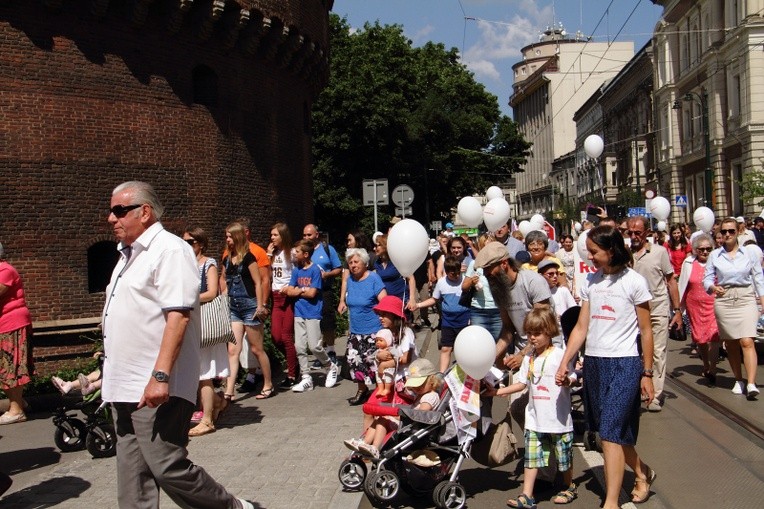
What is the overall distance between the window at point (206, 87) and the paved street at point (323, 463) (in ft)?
32.3

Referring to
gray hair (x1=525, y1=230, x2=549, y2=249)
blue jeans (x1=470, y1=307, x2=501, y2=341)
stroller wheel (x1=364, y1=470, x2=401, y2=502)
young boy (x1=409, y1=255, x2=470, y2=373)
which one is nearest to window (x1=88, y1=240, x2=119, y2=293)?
young boy (x1=409, y1=255, x2=470, y2=373)

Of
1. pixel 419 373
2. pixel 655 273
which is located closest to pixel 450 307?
pixel 655 273

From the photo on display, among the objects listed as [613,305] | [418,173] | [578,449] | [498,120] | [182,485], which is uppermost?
[498,120]

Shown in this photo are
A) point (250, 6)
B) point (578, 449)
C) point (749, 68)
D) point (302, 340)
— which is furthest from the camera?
point (749, 68)

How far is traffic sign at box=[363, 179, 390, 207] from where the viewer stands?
62.1 ft

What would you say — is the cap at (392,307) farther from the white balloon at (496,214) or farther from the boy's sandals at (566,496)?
the white balloon at (496,214)

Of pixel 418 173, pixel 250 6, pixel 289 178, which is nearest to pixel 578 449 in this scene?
pixel 250 6

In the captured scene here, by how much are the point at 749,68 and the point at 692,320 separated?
35490 millimetres

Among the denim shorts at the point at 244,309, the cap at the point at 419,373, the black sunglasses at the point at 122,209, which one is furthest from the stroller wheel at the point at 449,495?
the denim shorts at the point at 244,309

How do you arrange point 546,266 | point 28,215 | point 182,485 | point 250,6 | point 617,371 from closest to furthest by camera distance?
point 182,485 → point 617,371 → point 546,266 → point 28,215 → point 250,6

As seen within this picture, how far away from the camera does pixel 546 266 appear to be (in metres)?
9.11

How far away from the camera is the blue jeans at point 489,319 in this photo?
29.5 ft

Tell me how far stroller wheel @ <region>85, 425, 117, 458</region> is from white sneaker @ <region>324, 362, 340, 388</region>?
3884 millimetres

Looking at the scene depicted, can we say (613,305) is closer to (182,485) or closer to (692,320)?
(182,485)
